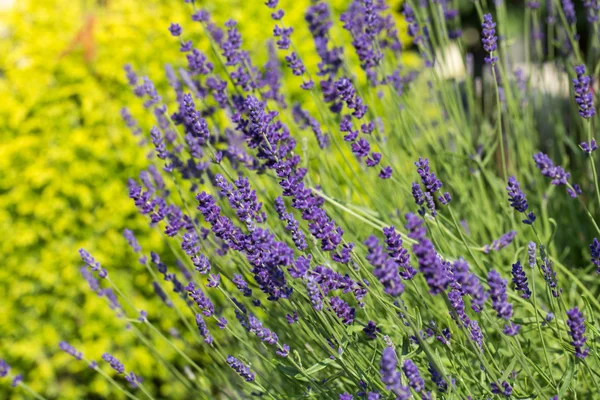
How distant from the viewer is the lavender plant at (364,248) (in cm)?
129

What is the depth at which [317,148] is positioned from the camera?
2404mm

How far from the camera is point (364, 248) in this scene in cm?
198

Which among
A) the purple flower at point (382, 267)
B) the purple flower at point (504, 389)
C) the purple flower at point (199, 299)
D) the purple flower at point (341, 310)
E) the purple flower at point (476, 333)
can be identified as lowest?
the purple flower at point (504, 389)

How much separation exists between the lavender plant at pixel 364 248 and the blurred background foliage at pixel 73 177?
→ 1106 mm

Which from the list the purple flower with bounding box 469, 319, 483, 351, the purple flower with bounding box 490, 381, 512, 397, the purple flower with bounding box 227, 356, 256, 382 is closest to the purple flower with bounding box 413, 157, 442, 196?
the purple flower with bounding box 469, 319, 483, 351

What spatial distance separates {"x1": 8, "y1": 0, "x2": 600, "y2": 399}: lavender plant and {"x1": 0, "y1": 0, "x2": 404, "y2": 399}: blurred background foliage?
3.63 feet

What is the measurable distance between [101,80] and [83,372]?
1.93 m

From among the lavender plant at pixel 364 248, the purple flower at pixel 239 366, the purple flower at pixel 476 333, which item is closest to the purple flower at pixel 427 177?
the lavender plant at pixel 364 248

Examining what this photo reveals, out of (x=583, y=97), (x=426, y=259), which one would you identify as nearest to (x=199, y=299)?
(x=426, y=259)

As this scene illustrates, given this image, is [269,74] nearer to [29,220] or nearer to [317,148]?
[317,148]

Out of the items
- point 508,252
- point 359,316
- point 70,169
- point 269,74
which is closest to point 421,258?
point 359,316

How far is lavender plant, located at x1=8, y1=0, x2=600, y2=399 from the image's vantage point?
1293 millimetres

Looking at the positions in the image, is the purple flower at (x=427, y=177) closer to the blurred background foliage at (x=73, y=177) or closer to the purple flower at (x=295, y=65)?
the purple flower at (x=295, y=65)

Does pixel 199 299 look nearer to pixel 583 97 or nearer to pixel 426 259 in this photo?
pixel 426 259
